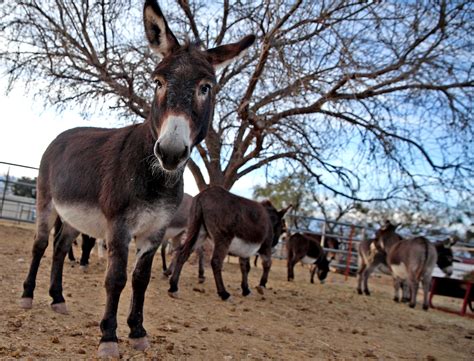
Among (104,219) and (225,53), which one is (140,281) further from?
(225,53)

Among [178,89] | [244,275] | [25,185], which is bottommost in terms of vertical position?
[244,275]

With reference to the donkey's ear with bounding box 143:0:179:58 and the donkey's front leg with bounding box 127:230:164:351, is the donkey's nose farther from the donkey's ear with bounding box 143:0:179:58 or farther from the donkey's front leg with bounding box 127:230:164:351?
the donkey's ear with bounding box 143:0:179:58

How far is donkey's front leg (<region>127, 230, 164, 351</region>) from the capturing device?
3936mm

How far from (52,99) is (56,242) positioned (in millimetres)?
7132

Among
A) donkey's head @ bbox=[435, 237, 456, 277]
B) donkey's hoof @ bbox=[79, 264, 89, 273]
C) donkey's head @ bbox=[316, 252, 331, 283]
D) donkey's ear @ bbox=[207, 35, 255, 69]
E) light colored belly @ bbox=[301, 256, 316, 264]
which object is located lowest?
donkey's hoof @ bbox=[79, 264, 89, 273]

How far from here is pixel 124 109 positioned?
39.5 ft

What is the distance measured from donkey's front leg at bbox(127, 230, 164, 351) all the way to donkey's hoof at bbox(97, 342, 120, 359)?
375 millimetres

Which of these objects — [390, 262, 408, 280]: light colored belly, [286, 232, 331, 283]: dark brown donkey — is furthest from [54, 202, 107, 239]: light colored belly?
[286, 232, 331, 283]: dark brown donkey

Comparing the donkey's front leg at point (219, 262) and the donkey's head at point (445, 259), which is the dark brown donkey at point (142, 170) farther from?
the donkey's head at point (445, 259)

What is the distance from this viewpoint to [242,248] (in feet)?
26.9

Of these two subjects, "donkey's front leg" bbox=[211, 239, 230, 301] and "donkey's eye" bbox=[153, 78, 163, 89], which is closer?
"donkey's eye" bbox=[153, 78, 163, 89]

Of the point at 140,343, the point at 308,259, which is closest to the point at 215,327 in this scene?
the point at 140,343

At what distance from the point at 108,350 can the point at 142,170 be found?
1368mm

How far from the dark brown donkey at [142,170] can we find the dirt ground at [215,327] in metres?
0.54
